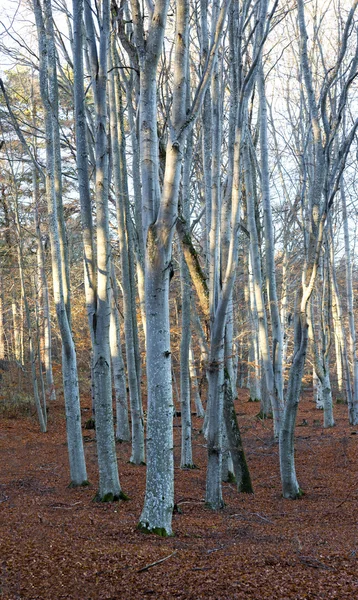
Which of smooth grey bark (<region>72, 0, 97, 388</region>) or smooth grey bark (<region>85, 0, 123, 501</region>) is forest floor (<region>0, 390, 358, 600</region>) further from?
smooth grey bark (<region>72, 0, 97, 388</region>)

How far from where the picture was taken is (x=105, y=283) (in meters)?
6.24

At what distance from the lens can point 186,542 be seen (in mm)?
4414

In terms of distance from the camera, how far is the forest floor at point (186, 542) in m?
3.30

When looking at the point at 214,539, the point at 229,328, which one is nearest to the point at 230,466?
the point at 229,328

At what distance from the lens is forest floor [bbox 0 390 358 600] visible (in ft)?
10.8

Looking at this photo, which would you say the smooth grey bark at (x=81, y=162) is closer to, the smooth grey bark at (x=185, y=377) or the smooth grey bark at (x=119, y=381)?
the smooth grey bark at (x=185, y=377)

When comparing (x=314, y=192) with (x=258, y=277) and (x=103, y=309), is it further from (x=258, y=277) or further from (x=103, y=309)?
(x=258, y=277)

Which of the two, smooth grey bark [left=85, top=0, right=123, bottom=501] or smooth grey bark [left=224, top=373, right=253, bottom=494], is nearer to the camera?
smooth grey bark [left=85, top=0, right=123, bottom=501]

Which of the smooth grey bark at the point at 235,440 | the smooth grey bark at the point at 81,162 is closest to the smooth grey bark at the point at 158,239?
the smooth grey bark at the point at 81,162

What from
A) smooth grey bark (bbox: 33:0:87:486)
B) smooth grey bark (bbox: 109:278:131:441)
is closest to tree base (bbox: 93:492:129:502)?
smooth grey bark (bbox: 33:0:87:486)

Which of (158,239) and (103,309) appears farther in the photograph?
(103,309)

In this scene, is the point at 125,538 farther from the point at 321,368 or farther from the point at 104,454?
the point at 321,368

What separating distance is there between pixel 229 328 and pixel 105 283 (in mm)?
1968

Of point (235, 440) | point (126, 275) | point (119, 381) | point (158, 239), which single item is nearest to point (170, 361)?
point (158, 239)
